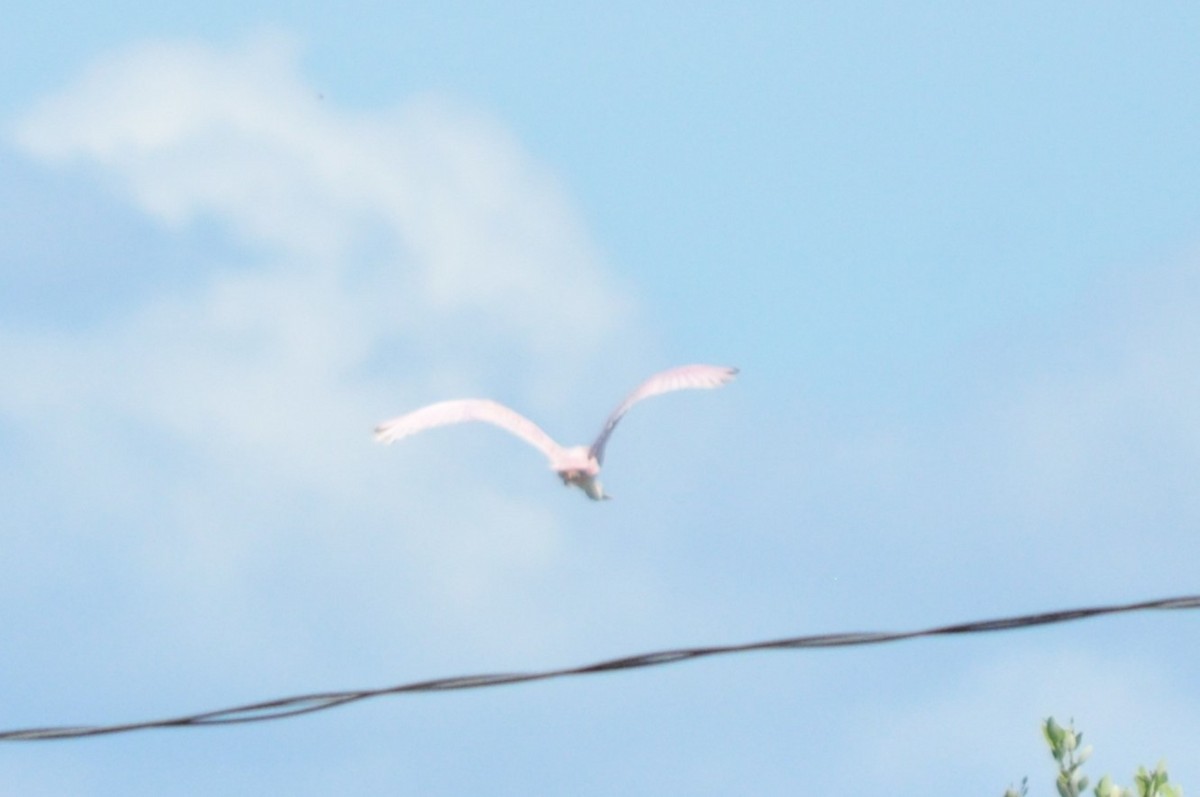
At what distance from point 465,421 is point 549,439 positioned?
611 millimetres

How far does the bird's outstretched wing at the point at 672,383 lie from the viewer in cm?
1072

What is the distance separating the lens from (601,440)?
10.7 m

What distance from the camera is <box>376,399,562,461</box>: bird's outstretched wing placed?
1096cm

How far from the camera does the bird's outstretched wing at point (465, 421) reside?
10961 mm

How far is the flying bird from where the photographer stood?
34.1ft

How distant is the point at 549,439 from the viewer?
11.1 meters

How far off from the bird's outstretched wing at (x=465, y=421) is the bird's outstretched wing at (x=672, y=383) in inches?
10.9

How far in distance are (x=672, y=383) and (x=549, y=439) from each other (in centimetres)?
88

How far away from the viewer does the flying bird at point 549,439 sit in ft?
34.1

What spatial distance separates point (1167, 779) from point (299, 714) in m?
7.28

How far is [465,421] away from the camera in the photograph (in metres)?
11.5

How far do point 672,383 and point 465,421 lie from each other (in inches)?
46.7

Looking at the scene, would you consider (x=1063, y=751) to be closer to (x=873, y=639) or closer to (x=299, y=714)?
(x=873, y=639)

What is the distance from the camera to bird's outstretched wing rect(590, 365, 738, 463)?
35.2 ft
